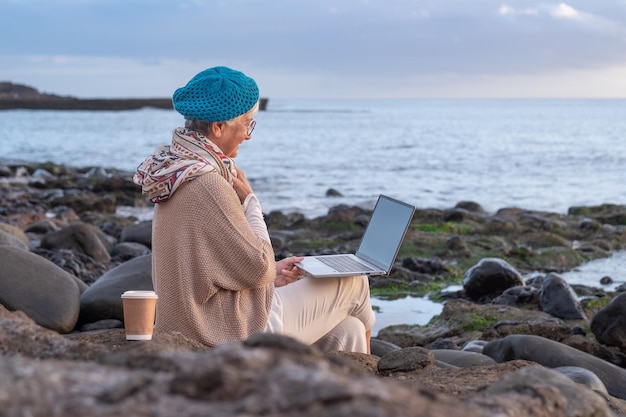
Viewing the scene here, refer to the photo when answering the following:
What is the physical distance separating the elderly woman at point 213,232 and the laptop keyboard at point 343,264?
0.26m

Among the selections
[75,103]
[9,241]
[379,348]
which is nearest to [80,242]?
[9,241]

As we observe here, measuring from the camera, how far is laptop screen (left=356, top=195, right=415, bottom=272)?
199 inches

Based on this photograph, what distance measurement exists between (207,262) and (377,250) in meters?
1.31

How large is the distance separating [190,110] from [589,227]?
12.2 meters

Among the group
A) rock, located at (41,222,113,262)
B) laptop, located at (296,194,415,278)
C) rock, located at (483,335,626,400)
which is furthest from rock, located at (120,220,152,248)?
laptop, located at (296,194,415,278)

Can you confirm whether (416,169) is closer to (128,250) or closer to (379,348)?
(128,250)

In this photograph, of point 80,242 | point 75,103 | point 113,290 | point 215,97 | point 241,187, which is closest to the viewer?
point 215,97

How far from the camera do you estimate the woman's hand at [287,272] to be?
5023 mm

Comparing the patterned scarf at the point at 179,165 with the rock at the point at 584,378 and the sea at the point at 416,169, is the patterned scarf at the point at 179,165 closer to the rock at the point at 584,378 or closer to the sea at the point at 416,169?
the rock at the point at 584,378

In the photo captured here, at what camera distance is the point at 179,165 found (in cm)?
434

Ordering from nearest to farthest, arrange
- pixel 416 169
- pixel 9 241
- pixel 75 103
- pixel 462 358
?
pixel 462 358 < pixel 9 241 < pixel 416 169 < pixel 75 103

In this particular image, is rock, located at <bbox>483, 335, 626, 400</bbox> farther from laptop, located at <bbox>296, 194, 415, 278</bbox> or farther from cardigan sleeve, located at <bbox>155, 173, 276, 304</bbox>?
cardigan sleeve, located at <bbox>155, 173, 276, 304</bbox>

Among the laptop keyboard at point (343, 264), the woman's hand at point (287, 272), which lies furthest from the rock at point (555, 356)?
the woman's hand at point (287, 272)

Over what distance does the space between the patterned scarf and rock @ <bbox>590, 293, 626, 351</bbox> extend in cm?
460
